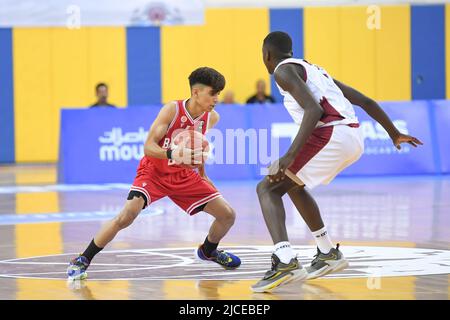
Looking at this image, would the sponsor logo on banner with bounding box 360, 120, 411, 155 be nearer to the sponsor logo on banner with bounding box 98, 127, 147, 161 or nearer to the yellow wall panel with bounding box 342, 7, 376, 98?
the sponsor logo on banner with bounding box 98, 127, 147, 161

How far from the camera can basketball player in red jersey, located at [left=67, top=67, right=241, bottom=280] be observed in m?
7.57

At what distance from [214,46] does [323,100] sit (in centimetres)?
1819

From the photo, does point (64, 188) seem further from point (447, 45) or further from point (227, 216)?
point (447, 45)

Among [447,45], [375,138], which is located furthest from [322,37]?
[375,138]

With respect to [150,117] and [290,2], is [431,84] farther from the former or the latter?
[150,117]

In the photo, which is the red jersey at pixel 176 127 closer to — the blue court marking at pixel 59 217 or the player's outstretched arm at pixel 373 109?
the player's outstretched arm at pixel 373 109

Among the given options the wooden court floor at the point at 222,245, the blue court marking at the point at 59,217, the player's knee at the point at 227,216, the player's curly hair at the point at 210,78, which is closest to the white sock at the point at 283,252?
the wooden court floor at the point at 222,245

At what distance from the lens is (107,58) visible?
81.5 ft

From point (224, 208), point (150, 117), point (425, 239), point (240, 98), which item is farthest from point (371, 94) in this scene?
point (224, 208)

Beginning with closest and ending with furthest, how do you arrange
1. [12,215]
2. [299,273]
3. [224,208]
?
[299,273]
[224,208]
[12,215]

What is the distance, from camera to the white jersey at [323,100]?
23.1ft

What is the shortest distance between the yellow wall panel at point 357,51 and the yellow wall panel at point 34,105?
727 centimetres

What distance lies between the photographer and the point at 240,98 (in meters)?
25.4
